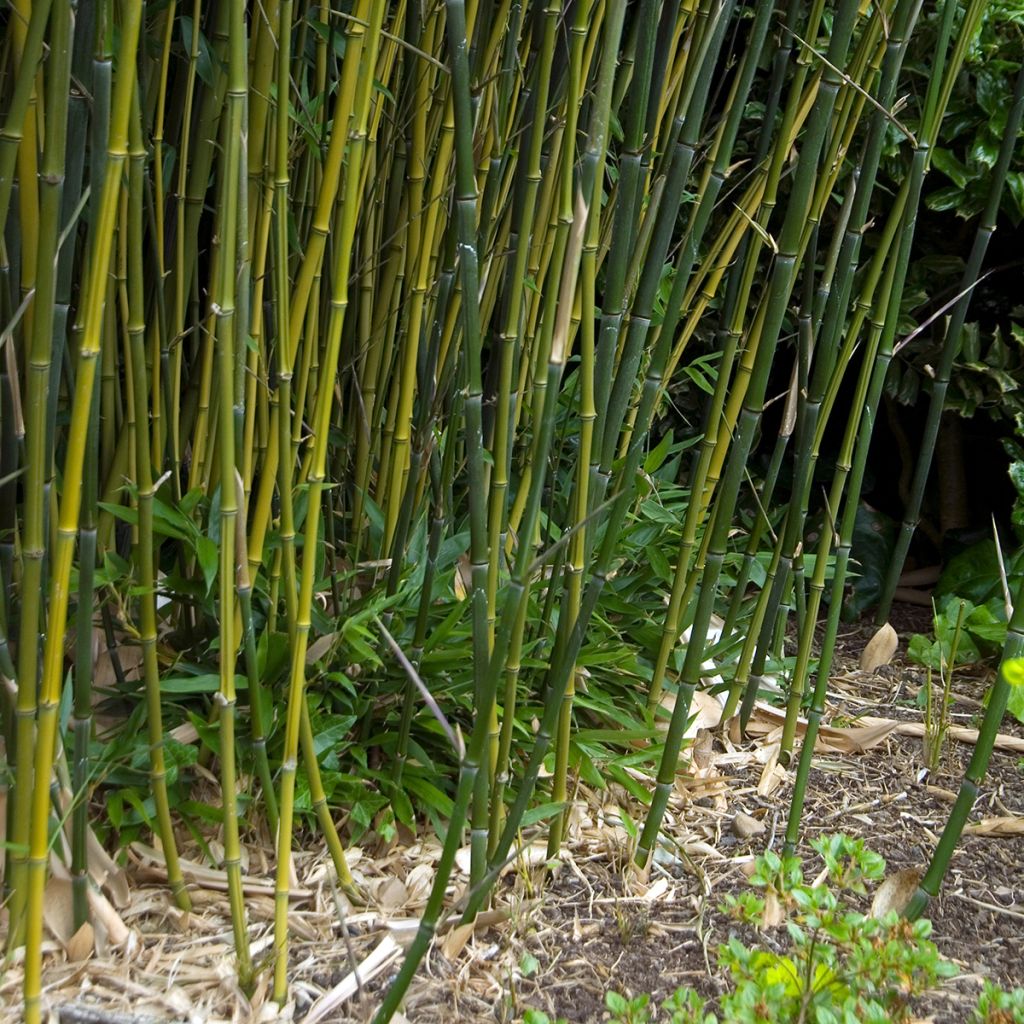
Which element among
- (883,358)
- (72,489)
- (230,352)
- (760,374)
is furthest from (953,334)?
(72,489)

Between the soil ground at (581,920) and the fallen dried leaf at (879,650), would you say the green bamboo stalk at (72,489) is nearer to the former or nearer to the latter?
the soil ground at (581,920)

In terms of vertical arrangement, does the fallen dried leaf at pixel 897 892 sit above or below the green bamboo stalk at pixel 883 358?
below

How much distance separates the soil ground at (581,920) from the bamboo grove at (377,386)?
0.04 metres

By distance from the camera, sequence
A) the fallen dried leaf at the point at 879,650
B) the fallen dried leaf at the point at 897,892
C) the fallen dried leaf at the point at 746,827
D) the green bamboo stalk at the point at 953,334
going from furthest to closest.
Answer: the fallen dried leaf at the point at 879,650, the green bamboo stalk at the point at 953,334, the fallen dried leaf at the point at 746,827, the fallen dried leaf at the point at 897,892

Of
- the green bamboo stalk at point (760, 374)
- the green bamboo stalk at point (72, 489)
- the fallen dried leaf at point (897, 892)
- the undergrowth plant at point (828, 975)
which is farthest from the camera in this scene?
the fallen dried leaf at point (897, 892)

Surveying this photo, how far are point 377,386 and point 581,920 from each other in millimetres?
631

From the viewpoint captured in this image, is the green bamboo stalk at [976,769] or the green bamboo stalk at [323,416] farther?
the green bamboo stalk at [976,769]

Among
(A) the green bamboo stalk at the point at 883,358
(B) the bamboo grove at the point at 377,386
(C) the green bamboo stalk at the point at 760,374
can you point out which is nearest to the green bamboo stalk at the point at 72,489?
(B) the bamboo grove at the point at 377,386

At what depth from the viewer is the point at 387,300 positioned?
50.8 inches

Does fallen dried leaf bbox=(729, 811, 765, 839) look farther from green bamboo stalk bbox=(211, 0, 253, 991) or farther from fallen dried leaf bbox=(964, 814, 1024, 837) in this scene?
green bamboo stalk bbox=(211, 0, 253, 991)

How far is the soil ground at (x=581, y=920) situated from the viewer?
0.92 m

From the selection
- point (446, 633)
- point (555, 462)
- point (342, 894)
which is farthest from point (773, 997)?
point (555, 462)

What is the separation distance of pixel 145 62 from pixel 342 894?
794mm

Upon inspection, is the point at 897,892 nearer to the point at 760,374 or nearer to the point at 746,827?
the point at 746,827
